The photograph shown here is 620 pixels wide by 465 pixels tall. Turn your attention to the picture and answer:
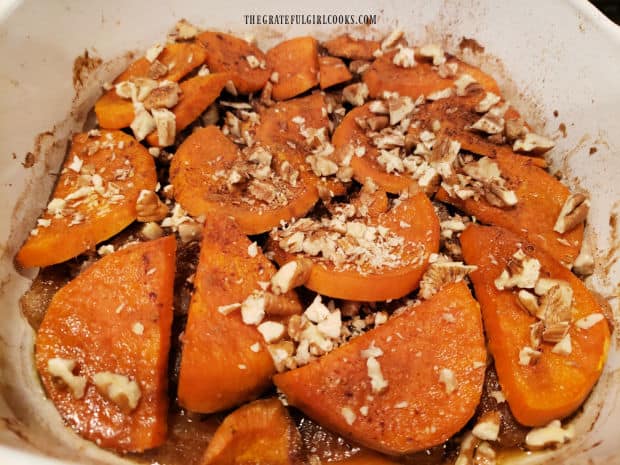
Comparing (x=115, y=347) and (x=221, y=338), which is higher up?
(x=221, y=338)

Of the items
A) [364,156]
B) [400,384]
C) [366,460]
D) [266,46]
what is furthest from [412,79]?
[366,460]

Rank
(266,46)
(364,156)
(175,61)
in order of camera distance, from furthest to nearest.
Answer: (266,46), (175,61), (364,156)

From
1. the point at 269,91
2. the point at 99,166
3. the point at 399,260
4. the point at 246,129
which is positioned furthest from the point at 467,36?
the point at 99,166

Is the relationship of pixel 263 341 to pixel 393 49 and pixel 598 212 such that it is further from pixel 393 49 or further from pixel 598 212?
pixel 393 49

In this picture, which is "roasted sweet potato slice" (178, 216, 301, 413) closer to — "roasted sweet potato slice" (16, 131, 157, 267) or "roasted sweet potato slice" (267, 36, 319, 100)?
"roasted sweet potato slice" (16, 131, 157, 267)

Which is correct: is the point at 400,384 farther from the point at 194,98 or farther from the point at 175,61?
the point at 175,61

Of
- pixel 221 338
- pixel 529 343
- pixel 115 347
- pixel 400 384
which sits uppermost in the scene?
pixel 529 343

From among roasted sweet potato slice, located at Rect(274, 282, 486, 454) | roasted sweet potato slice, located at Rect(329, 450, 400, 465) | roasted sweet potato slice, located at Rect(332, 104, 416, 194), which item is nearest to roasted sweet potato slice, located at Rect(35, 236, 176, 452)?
roasted sweet potato slice, located at Rect(274, 282, 486, 454)

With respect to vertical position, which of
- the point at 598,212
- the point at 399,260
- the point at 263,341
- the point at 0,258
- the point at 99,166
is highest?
the point at 598,212
